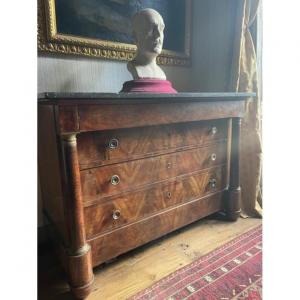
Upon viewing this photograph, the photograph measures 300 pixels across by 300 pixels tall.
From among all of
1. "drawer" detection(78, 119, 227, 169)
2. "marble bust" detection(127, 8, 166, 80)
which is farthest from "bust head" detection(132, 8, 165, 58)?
"drawer" detection(78, 119, 227, 169)

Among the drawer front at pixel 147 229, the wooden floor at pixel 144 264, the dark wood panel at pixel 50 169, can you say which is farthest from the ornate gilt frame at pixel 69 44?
the wooden floor at pixel 144 264

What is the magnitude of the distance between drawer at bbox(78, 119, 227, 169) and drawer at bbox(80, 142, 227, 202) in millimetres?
33

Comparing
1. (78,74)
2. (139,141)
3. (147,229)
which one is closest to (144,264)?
(147,229)

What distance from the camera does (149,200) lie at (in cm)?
123

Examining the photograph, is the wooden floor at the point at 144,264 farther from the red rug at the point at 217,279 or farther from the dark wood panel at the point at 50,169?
the dark wood panel at the point at 50,169

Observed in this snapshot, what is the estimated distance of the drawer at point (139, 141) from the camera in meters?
1.00

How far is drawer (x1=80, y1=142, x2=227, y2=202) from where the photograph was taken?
3.38ft

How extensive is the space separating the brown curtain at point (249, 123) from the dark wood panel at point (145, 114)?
1.01ft

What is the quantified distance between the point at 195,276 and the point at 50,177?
79 cm

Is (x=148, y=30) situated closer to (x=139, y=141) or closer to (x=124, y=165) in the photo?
(x=139, y=141)

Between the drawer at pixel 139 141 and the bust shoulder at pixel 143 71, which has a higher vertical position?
the bust shoulder at pixel 143 71
